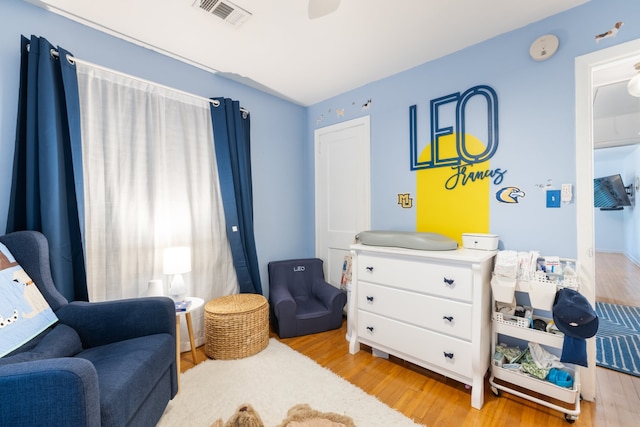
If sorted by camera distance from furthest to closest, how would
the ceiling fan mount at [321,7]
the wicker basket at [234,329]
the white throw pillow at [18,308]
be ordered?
the wicker basket at [234,329] → the ceiling fan mount at [321,7] → the white throw pillow at [18,308]

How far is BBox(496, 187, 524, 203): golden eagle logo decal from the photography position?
6.40ft

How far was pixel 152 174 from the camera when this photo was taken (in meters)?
2.17

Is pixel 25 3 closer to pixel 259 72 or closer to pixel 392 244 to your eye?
pixel 259 72

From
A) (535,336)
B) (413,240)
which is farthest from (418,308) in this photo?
(535,336)

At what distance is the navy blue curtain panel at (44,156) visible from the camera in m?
1.63

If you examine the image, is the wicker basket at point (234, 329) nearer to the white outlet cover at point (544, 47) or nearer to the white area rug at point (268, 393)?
the white area rug at point (268, 393)

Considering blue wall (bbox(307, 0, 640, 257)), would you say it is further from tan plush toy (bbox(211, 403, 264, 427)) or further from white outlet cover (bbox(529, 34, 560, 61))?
tan plush toy (bbox(211, 403, 264, 427))

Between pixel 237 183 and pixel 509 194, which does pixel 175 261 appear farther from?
pixel 509 194

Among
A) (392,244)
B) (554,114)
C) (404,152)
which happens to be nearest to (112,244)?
(392,244)

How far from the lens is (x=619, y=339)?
7.78 feet

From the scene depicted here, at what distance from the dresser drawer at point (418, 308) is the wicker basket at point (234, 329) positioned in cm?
90

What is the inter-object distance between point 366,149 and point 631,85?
2011mm

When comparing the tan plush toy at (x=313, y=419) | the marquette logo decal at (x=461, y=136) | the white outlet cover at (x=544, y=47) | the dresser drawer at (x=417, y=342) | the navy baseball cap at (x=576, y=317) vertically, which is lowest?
the tan plush toy at (x=313, y=419)

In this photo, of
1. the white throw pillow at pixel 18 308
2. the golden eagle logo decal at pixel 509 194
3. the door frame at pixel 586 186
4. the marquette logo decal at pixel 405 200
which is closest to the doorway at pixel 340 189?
the marquette logo decal at pixel 405 200
